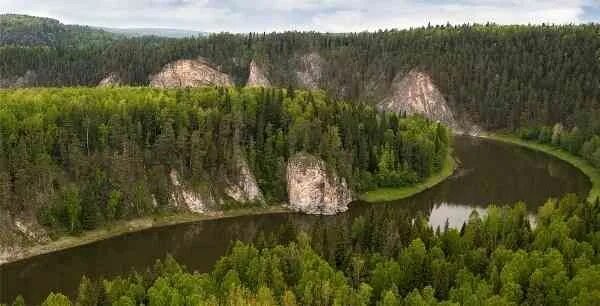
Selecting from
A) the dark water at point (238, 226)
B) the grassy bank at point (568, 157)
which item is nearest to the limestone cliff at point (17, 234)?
the dark water at point (238, 226)

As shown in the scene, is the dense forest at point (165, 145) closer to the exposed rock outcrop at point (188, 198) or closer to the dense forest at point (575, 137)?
the exposed rock outcrop at point (188, 198)

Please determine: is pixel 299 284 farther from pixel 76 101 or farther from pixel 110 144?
pixel 76 101

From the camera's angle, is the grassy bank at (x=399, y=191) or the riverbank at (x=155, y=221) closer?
the riverbank at (x=155, y=221)

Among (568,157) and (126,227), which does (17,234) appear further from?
(568,157)

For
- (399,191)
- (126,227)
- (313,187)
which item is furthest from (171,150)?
(399,191)

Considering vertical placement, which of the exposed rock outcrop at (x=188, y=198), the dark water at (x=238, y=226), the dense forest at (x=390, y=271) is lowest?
the dark water at (x=238, y=226)

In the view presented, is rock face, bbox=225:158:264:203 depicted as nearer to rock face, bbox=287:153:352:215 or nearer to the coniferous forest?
the coniferous forest
